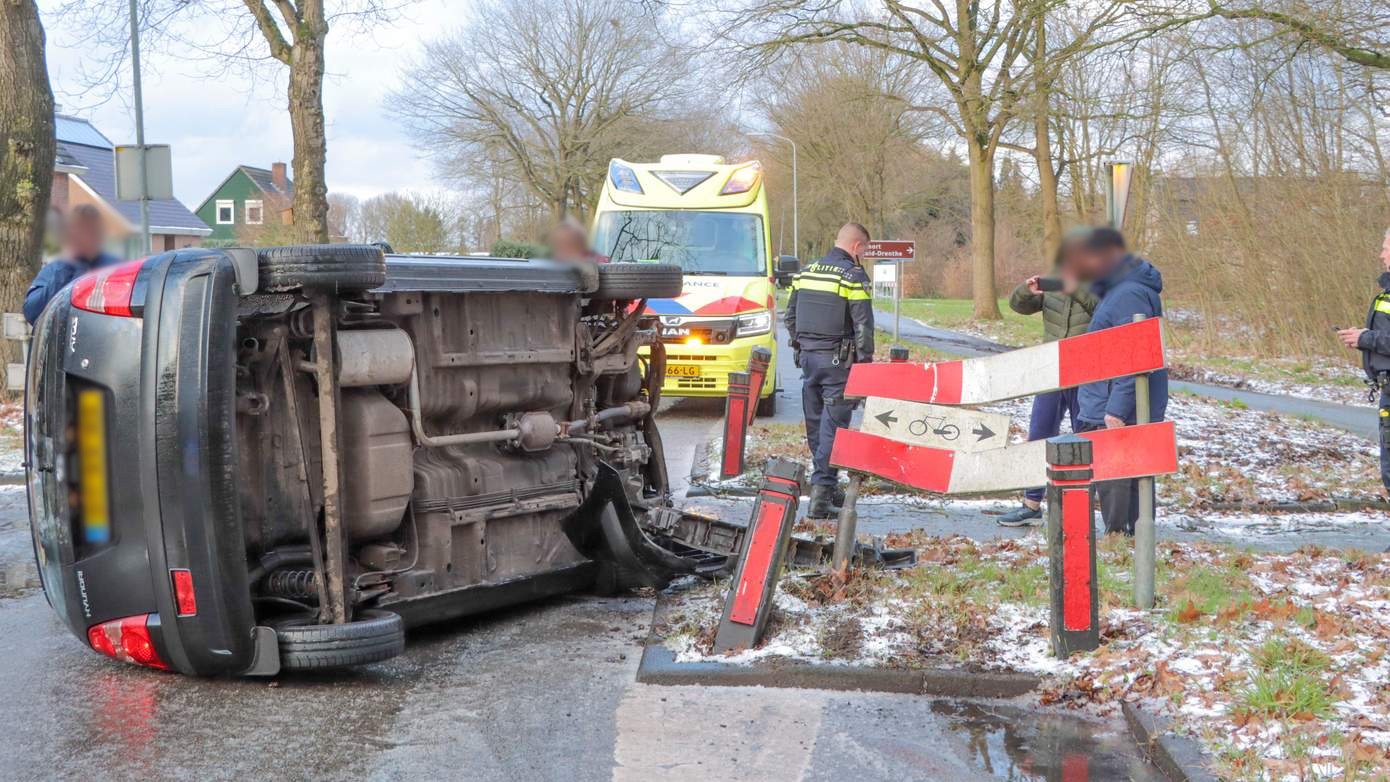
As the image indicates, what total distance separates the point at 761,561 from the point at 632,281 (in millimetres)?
1795

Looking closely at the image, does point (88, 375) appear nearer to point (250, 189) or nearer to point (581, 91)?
point (581, 91)

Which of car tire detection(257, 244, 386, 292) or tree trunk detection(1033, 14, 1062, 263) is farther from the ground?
tree trunk detection(1033, 14, 1062, 263)

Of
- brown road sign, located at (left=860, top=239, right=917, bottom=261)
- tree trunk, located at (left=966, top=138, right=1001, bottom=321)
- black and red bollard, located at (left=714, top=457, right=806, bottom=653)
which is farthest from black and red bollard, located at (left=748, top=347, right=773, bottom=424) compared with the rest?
brown road sign, located at (left=860, top=239, right=917, bottom=261)

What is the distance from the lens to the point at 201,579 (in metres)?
4.87

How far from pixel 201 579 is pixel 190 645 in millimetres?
293

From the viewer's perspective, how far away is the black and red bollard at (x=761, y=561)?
5.59 m

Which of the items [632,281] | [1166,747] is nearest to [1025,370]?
[632,281]

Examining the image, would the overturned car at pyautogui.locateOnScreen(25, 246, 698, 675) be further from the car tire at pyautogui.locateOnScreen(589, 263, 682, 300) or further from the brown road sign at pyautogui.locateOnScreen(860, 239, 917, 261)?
the brown road sign at pyautogui.locateOnScreen(860, 239, 917, 261)

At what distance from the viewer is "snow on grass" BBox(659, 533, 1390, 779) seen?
4.41 meters

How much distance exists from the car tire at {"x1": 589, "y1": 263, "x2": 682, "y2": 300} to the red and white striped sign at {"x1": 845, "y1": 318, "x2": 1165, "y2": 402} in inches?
43.5

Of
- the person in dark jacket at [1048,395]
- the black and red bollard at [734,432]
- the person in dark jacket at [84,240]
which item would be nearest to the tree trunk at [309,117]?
the black and red bollard at [734,432]

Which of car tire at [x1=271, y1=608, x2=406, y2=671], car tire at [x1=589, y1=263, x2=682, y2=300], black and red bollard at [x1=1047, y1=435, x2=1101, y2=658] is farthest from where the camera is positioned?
car tire at [x1=589, y1=263, x2=682, y2=300]

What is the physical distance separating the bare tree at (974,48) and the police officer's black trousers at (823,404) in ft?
5.01

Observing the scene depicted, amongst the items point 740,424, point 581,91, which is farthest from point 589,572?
point 581,91
